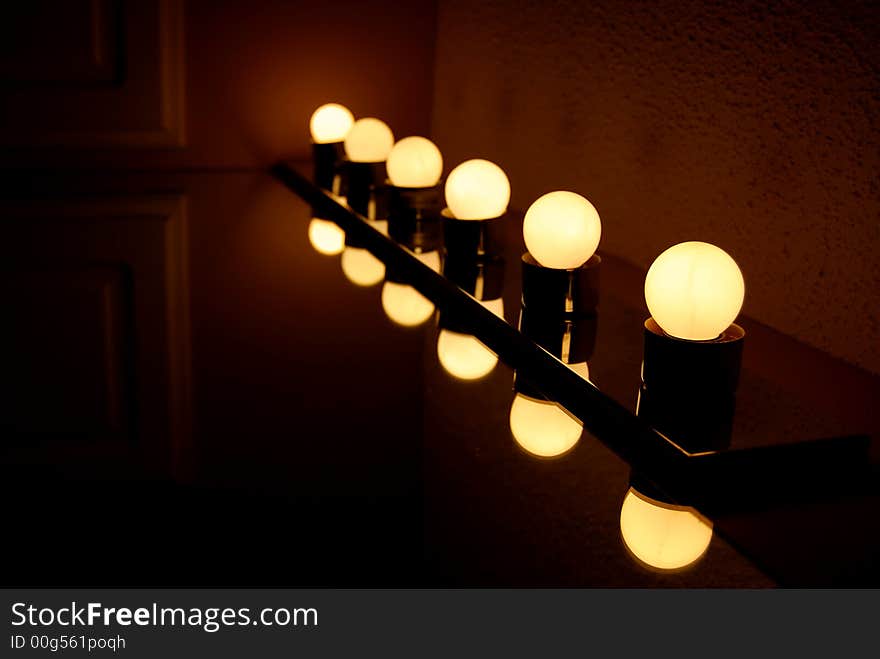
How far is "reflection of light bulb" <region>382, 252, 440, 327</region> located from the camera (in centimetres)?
145

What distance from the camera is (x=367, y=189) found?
2002 mm

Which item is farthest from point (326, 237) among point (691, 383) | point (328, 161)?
point (691, 383)

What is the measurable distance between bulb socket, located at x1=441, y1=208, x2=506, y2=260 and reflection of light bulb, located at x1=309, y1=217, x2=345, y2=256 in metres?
0.34

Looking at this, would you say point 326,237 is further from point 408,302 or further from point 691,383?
point 691,383

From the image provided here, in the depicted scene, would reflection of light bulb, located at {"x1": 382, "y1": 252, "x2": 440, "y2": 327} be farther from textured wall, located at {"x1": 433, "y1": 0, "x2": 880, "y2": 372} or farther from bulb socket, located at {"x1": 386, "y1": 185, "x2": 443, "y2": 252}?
textured wall, located at {"x1": 433, "y1": 0, "x2": 880, "y2": 372}

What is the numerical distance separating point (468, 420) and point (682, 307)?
10.5 inches

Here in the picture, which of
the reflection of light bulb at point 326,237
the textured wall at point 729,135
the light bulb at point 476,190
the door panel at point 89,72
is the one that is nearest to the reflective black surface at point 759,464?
the textured wall at point 729,135

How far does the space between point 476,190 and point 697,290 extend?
1.96ft

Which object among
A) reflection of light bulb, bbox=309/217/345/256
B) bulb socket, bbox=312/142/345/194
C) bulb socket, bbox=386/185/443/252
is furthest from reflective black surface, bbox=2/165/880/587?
bulb socket, bbox=312/142/345/194

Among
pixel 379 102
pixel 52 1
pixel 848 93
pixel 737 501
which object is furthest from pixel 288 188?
pixel 737 501

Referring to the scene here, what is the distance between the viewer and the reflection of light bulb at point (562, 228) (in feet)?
3.95

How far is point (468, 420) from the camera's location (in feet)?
3.50

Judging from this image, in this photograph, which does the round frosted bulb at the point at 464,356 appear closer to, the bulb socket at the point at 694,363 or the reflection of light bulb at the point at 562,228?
the reflection of light bulb at the point at 562,228

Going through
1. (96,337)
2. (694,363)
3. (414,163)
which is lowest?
(96,337)
